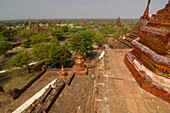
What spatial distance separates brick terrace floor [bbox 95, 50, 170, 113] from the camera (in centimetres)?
325

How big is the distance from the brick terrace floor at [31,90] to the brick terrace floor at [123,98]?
861 cm

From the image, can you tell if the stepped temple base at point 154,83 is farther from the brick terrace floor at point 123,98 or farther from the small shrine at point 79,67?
the small shrine at point 79,67

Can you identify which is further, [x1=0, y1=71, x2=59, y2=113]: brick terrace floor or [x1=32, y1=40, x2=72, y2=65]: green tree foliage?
[x1=32, y1=40, x2=72, y2=65]: green tree foliage

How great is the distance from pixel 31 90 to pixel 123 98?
405 inches

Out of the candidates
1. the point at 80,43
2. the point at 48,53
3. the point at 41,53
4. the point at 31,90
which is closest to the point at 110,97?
the point at 31,90

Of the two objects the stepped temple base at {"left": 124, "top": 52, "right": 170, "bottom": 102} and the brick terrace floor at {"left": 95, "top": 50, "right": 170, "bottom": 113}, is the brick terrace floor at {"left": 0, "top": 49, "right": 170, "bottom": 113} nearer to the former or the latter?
the brick terrace floor at {"left": 95, "top": 50, "right": 170, "bottom": 113}

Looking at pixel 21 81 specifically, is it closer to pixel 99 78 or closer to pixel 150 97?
pixel 99 78

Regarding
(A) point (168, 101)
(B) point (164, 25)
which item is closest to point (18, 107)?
(A) point (168, 101)

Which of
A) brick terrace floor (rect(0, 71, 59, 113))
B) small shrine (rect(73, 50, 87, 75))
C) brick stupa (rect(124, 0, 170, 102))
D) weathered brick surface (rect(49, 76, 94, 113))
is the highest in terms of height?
brick stupa (rect(124, 0, 170, 102))

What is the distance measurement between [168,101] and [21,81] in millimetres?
15499

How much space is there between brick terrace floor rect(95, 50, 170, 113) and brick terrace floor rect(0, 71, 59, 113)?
Answer: 861 centimetres

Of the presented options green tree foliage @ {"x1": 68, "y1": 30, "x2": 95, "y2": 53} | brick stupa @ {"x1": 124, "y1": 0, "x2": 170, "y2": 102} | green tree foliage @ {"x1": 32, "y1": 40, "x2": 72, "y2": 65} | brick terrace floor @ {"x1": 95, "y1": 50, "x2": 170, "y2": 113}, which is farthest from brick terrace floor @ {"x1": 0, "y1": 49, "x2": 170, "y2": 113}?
green tree foliage @ {"x1": 68, "y1": 30, "x2": 95, "y2": 53}

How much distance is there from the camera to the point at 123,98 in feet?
12.2

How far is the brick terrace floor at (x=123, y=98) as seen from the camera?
10.7 feet
